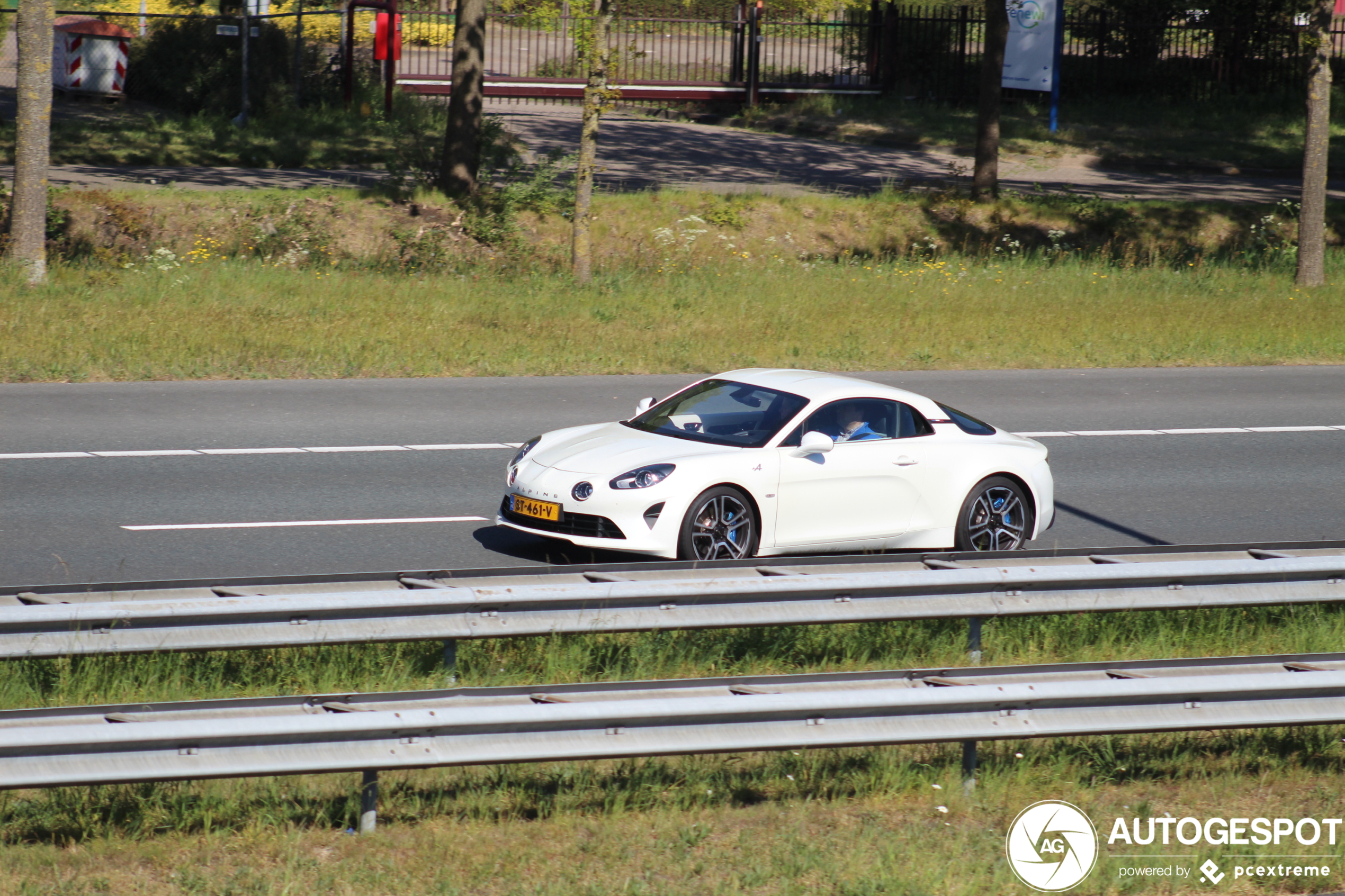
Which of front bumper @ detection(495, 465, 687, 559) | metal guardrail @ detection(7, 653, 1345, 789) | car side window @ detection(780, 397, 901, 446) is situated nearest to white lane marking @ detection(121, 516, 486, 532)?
front bumper @ detection(495, 465, 687, 559)

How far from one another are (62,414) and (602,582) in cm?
905

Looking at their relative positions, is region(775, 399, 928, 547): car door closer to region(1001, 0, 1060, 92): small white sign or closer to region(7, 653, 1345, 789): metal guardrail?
region(7, 653, 1345, 789): metal guardrail

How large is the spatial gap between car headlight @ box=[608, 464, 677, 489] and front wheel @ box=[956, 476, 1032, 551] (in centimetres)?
221

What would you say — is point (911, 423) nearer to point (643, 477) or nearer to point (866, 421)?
point (866, 421)

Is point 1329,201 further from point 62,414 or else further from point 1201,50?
point 62,414

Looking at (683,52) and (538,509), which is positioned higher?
(683,52)

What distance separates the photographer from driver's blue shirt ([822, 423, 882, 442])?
965 cm

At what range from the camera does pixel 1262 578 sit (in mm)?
6902

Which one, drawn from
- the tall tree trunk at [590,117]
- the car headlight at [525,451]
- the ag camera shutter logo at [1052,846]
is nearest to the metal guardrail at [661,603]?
the ag camera shutter logo at [1052,846]

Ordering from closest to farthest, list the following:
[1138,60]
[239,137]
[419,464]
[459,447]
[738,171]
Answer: [419,464] → [459,447] → [239,137] → [738,171] → [1138,60]

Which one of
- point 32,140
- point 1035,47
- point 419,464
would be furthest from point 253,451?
point 1035,47

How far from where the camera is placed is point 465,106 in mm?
24359

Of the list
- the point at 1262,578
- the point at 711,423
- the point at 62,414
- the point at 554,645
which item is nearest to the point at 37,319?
the point at 62,414

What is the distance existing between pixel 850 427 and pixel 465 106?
16390mm
